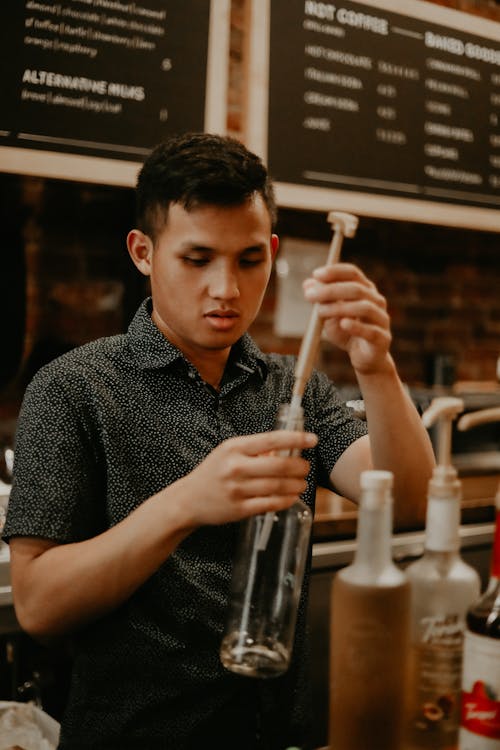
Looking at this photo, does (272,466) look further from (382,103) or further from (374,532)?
(382,103)

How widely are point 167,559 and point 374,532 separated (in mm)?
530

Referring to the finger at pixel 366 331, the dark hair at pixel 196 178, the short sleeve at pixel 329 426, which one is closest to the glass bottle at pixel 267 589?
the finger at pixel 366 331

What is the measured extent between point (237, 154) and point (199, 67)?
972mm

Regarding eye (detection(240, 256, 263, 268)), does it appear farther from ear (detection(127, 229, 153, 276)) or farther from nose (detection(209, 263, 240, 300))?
ear (detection(127, 229, 153, 276))

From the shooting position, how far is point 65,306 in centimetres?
232

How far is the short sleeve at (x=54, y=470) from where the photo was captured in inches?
39.8

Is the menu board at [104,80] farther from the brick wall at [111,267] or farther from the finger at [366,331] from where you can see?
the finger at [366,331]

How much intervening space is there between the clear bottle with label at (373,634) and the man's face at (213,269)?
0.48m

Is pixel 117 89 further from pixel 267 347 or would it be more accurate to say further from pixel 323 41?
pixel 267 347

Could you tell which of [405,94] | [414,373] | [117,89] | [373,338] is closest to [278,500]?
[373,338]

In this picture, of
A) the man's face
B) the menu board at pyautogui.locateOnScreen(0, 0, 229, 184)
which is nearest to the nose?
the man's face

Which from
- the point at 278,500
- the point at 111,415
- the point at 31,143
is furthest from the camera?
the point at 31,143

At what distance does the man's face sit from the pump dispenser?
480mm

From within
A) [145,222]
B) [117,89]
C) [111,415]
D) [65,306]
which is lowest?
[111,415]
